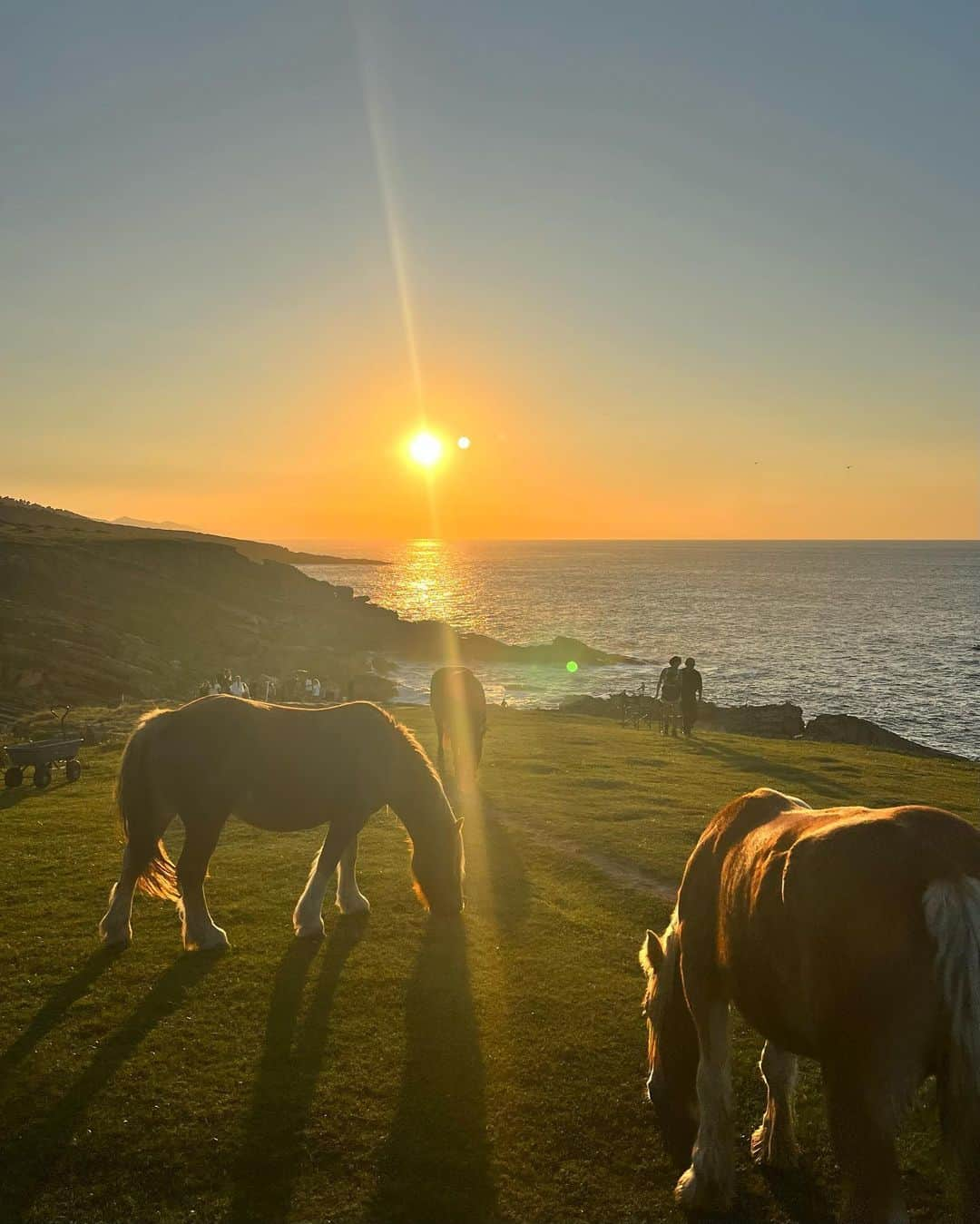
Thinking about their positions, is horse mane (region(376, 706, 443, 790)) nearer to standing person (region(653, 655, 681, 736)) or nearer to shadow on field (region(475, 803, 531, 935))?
shadow on field (region(475, 803, 531, 935))

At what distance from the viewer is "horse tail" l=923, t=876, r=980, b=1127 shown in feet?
11.0

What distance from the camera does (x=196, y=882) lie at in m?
8.58

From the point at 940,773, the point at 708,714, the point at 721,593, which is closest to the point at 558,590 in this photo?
the point at 721,593

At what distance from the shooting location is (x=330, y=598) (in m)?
78.8

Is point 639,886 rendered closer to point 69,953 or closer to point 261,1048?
point 261,1048

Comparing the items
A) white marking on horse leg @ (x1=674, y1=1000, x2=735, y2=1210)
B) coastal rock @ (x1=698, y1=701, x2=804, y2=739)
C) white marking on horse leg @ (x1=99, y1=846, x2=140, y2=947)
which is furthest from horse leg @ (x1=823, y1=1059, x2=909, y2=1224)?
coastal rock @ (x1=698, y1=701, x2=804, y2=739)

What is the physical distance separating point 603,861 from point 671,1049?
704cm

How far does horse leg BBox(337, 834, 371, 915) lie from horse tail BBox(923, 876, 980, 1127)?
730cm

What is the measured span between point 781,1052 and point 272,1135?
3588 mm

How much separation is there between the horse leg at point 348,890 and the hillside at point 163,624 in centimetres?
2691

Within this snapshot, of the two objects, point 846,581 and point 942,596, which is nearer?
point 942,596

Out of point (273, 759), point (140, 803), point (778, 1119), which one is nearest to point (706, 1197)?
point (778, 1119)

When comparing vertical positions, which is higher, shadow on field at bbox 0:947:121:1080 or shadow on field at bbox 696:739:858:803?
shadow on field at bbox 0:947:121:1080

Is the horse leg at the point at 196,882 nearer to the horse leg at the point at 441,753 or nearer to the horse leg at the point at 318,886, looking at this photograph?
the horse leg at the point at 318,886
